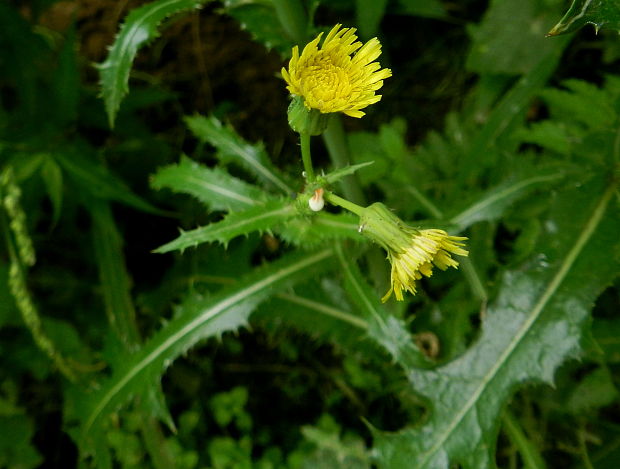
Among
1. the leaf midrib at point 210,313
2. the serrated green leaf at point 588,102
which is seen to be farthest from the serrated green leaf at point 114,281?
the serrated green leaf at point 588,102

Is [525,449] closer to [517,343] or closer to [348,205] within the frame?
[517,343]

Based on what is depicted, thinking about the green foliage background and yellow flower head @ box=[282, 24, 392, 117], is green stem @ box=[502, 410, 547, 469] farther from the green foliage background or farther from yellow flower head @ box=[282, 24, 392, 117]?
yellow flower head @ box=[282, 24, 392, 117]

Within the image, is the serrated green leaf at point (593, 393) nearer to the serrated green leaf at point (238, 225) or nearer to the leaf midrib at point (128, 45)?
the serrated green leaf at point (238, 225)

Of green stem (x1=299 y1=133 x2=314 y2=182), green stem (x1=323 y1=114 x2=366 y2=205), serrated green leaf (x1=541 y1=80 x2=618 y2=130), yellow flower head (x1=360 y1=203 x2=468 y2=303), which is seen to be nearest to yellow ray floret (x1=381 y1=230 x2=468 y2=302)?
yellow flower head (x1=360 y1=203 x2=468 y2=303)

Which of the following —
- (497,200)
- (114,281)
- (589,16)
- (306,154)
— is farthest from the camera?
(114,281)

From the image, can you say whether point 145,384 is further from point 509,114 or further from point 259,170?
point 509,114

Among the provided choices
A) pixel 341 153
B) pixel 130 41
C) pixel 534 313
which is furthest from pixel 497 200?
pixel 130 41
